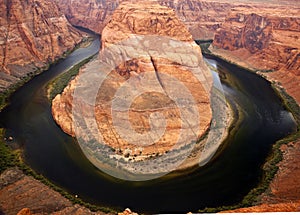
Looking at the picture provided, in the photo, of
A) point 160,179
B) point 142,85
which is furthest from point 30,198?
point 142,85

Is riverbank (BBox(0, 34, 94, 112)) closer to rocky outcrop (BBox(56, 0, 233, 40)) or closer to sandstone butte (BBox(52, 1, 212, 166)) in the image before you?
sandstone butte (BBox(52, 1, 212, 166))

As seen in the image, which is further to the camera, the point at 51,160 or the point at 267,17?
the point at 267,17

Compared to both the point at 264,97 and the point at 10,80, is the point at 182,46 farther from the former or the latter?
the point at 10,80

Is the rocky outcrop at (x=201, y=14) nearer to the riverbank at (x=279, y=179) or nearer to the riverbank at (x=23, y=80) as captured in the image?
the riverbank at (x=23, y=80)

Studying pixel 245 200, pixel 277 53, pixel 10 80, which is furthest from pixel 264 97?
pixel 10 80

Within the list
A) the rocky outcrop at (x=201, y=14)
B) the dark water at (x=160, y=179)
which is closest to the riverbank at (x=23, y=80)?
the dark water at (x=160, y=179)

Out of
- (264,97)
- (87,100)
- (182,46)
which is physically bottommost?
(264,97)

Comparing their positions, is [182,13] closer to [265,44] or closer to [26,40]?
[265,44]
